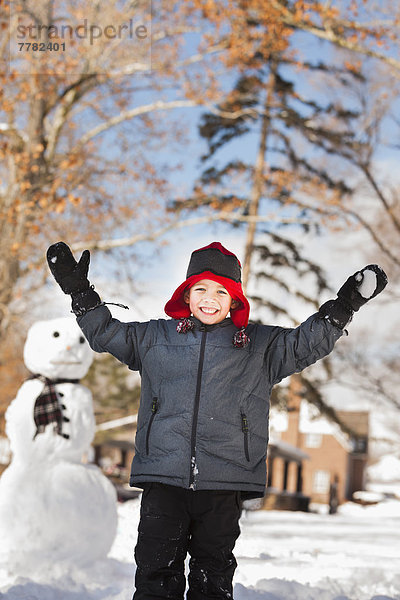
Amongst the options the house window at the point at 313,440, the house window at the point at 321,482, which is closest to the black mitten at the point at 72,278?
the house window at the point at 321,482

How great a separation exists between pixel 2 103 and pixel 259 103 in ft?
19.9

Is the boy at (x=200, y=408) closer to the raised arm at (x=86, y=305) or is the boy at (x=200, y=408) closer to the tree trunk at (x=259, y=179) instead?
the raised arm at (x=86, y=305)

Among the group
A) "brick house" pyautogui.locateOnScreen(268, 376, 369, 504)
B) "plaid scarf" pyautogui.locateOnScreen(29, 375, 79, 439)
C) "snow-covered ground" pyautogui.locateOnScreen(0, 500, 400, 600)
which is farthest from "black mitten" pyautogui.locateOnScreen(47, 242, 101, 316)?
"brick house" pyautogui.locateOnScreen(268, 376, 369, 504)

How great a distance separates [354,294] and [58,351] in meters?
3.50

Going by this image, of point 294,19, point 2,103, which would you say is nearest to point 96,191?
point 2,103

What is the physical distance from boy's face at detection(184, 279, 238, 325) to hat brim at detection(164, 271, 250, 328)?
Answer: 1.2 inches

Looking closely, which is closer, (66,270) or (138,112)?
(66,270)

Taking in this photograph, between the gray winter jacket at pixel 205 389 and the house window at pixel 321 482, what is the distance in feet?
129

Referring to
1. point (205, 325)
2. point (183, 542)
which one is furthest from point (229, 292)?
point (183, 542)

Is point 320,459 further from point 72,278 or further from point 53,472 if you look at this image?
point 72,278

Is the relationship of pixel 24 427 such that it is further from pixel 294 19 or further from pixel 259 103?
pixel 259 103

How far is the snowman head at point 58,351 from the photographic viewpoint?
580 cm

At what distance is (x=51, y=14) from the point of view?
12367 millimetres

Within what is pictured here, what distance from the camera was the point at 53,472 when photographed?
537cm
